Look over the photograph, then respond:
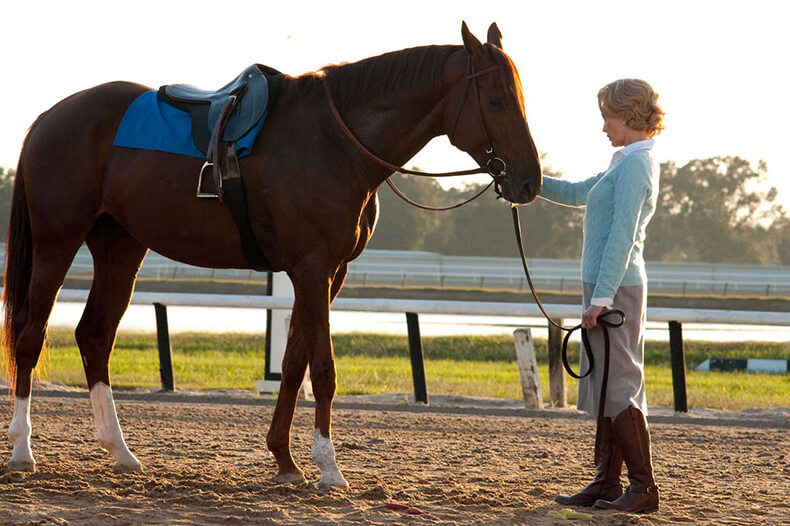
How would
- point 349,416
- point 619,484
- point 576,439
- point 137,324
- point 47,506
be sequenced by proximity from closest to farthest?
point 47,506 → point 619,484 → point 576,439 → point 349,416 → point 137,324

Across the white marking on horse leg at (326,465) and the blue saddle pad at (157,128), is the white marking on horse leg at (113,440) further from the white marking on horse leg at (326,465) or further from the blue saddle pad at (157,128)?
the blue saddle pad at (157,128)

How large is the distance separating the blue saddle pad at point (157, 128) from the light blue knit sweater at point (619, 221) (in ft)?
5.41

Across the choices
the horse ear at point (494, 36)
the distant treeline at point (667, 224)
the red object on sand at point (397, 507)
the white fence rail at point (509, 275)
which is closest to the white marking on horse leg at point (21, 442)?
the red object on sand at point (397, 507)

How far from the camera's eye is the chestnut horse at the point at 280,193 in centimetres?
479

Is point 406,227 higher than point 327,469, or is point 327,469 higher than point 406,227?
point 406,227

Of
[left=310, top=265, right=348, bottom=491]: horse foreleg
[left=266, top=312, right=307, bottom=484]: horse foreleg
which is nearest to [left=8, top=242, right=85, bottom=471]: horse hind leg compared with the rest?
[left=266, top=312, right=307, bottom=484]: horse foreleg

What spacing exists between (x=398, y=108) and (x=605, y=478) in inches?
77.6

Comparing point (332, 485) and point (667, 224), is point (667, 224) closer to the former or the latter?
point (667, 224)

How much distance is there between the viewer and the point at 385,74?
496cm

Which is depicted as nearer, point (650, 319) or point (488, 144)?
point (488, 144)

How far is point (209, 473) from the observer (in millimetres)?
5188

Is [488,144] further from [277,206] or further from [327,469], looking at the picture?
[327,469]

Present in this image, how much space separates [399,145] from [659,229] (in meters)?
52.5

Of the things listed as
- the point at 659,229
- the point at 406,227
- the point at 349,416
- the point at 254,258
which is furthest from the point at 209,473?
the point at 659,229
